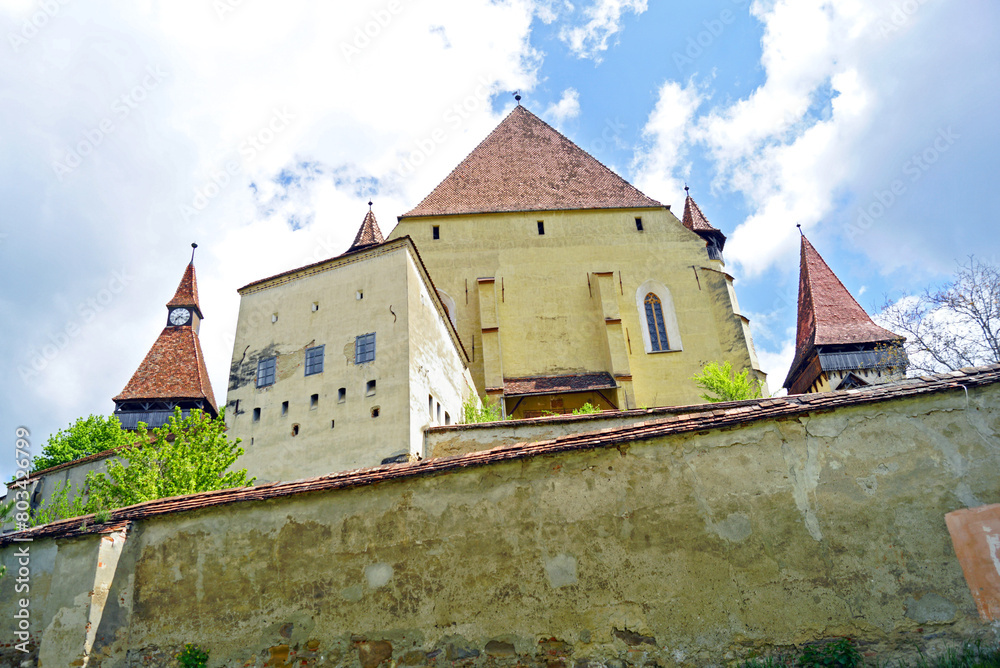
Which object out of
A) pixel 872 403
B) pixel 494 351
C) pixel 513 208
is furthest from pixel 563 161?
pixel 872 403

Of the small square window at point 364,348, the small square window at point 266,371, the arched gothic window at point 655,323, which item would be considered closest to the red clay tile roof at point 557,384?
the arched gothic window at point 655,323

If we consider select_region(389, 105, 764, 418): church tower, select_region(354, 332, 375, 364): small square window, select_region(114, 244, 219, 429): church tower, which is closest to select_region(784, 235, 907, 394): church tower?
select_region(389, 105, 764, 418): church tower

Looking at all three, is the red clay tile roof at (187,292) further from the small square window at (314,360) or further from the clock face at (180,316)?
the small square window at (314,360)

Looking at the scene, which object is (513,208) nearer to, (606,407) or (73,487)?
(606,407)

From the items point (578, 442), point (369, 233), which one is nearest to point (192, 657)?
point (578, 442)

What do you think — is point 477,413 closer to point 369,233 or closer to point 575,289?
point 575,289

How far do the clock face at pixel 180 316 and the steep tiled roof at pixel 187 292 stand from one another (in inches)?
14.2

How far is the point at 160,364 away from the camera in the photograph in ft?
114

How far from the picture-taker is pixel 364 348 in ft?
55.5

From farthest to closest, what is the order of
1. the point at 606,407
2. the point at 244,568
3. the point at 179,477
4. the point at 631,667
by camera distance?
1. the point at 606,407
2. the point at 179,477
3. the point at 244,568
4. the point at 631,667

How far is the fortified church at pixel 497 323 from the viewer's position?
1673 centimetres

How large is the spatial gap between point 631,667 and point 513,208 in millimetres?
25125

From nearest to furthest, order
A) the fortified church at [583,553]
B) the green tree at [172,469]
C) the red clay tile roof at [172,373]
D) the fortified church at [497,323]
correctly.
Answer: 1. the fortified church at [583,553]
2. the green tree at [172,469]
3. the fortified church at [497,323]
4. the red clay tile roof at [172,373]

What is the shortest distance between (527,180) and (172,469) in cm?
2234
